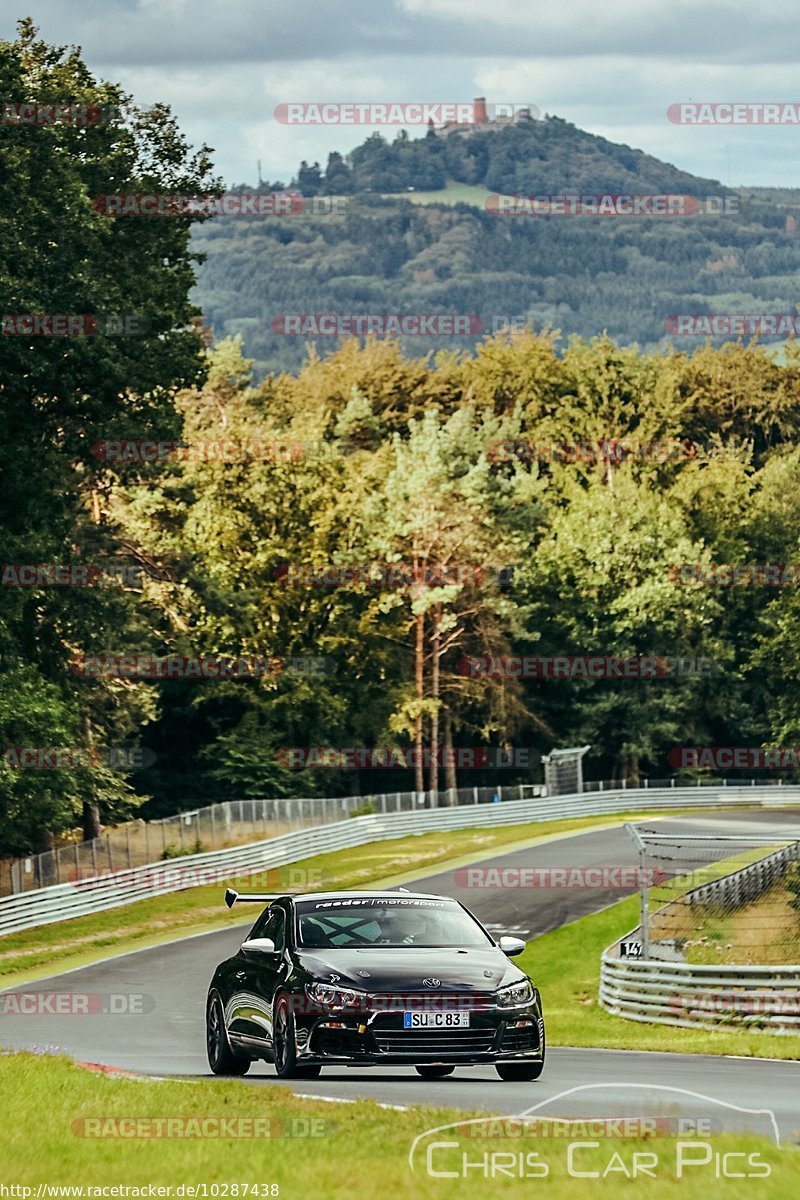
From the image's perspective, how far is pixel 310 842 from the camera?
207 feet

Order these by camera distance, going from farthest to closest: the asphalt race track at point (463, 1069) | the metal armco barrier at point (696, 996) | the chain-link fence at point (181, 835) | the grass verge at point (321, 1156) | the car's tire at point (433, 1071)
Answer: the chain-link fence at point (181, 835) < the metal armco barrier at point (696, 996) < the car's tire at point (433, 1071) < the asphalt race track at point (463, 1069) < the grass verge at point (321, 1156)

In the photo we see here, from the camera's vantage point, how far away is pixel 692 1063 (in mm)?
20656

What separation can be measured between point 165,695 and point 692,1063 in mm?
59965

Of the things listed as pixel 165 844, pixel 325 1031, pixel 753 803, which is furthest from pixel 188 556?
pixel 325 1031

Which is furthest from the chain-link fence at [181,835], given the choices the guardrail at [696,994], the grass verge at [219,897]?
the guardrail at [696,994]

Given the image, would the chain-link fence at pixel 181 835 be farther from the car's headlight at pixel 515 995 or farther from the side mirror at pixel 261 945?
the car's headlight at pixel 515 995

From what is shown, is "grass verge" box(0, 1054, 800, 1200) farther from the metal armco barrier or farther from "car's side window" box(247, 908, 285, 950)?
the metal armco barrier

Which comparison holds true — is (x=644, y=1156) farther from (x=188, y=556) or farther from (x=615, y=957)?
(x=188, y=556)

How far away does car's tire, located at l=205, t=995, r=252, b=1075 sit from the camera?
58.4ft

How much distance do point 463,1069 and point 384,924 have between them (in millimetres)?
2575

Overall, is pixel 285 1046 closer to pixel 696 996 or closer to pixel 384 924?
pixel 384 924

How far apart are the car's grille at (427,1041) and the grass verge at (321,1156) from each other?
1.02m

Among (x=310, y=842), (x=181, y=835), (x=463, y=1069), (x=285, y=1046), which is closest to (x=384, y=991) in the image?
(x=285, y=1046)

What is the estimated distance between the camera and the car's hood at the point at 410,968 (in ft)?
50.5
